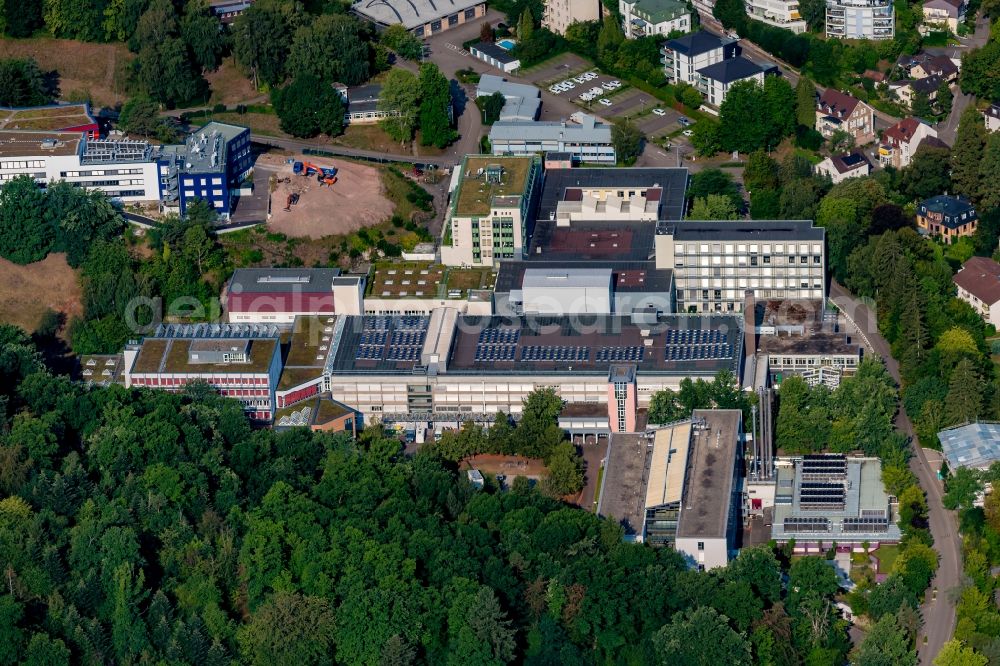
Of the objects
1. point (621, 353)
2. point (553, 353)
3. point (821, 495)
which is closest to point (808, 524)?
point (821, 495)

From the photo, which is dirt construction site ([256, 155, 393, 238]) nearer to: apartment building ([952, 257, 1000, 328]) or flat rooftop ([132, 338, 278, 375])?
flat rooftop ([132, 338, 278, 375])

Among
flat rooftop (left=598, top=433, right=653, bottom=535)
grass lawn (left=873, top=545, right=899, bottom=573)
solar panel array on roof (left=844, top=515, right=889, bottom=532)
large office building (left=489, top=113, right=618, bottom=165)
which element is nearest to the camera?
grass lawn (left=873, top=545, right=899, bottom=573)

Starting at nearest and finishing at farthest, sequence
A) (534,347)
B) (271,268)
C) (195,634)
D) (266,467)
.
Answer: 1. (195,634)
2. (266,467)
3. (534,347)
4. (271,268)

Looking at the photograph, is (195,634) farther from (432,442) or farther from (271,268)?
(271,268)

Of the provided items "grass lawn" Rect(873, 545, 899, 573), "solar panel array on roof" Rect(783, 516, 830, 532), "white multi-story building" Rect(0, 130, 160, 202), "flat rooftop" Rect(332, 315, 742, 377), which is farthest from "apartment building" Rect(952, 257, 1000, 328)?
"white multi-story building" Rect(0, 130, 160, 202)

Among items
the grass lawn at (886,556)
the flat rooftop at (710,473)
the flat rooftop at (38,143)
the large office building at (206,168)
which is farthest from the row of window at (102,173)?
the grass lawn at (886,556)

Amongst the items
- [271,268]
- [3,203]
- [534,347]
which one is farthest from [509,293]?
[3,203]

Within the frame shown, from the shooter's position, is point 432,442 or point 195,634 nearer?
point 195,634

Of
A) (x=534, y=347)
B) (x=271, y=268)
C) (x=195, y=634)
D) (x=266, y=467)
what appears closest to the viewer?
(x=195, y=634)
